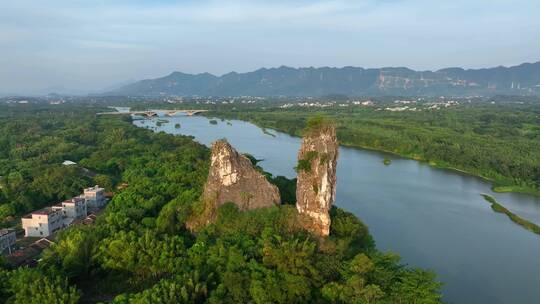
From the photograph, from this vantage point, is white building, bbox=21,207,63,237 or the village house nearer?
white building, bbox=21,207,63,237

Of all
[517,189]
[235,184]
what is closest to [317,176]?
[235,184]

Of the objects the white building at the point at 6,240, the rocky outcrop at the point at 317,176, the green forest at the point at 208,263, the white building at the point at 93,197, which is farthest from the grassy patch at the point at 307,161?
the white building at the point at 93,197

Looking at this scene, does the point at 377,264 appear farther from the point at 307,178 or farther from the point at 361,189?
the point at 361,189

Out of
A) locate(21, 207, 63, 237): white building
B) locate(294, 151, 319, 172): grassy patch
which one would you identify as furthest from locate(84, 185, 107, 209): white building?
locate(294, 151, 319, 172): grassy patch

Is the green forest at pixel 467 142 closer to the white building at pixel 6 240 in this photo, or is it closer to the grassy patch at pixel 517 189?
the grassy patch at pixel 517 189

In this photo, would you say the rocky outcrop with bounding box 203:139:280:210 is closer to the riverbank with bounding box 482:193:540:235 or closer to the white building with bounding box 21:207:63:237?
the white building with bounding box 21:207:63:237
